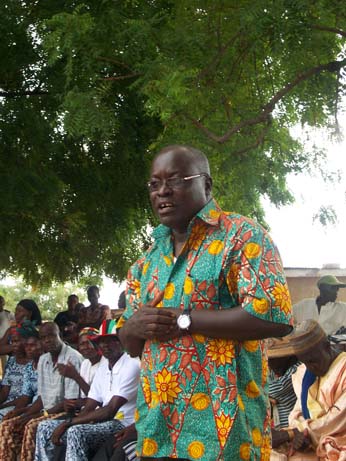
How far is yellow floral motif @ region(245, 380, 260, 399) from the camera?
265 cm

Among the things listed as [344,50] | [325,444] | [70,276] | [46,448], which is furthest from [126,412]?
[70,276]

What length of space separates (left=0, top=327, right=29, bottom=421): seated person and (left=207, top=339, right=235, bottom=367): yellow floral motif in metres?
6.38

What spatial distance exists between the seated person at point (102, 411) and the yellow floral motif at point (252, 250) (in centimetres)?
402

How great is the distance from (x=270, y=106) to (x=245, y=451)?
12.2ft

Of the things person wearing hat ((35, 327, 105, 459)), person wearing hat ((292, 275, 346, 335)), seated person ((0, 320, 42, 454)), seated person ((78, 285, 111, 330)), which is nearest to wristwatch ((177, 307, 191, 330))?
person wearing hat ((35, 327, 105, 459))

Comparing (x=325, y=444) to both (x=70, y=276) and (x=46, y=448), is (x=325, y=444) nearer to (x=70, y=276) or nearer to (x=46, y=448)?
(x=46, y=448)

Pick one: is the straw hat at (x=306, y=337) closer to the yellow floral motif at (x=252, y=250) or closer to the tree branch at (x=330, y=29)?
the tree branch at (x=330, y=29)

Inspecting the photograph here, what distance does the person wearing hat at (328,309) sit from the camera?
7908 millimetres

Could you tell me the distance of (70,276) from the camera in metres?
11.6

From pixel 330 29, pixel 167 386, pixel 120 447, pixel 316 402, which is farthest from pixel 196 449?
pixel 330 29

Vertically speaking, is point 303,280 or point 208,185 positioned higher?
point 303,280

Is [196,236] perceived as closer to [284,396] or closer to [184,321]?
[184,321]

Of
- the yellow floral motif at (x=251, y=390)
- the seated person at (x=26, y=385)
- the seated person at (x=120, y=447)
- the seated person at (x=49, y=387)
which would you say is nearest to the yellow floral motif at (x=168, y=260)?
the yellow floral motif at (x=251, y=390)

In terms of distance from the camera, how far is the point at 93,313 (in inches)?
400
